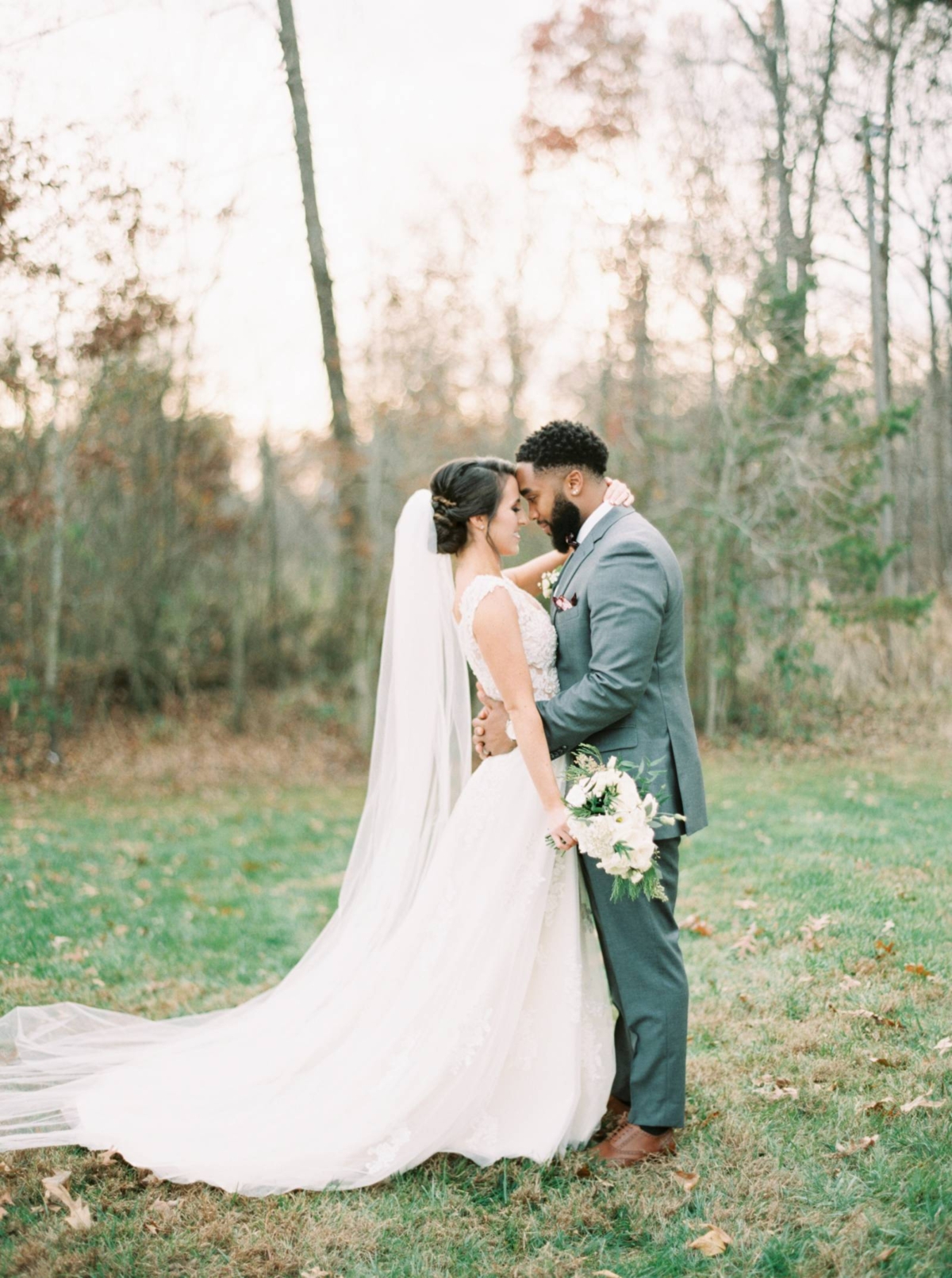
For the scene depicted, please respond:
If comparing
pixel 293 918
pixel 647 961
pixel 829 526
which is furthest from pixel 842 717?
pixel 647 961

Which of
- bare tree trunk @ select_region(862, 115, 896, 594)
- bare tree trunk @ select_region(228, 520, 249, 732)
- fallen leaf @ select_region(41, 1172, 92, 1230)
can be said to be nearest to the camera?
fallen leaf @ select_region(41, 1172, 92, 1230)

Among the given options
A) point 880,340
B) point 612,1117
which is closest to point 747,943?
point 612,1117

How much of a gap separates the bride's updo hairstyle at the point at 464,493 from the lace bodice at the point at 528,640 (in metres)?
0.20

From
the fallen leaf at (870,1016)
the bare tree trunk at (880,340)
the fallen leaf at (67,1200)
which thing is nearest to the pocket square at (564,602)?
the fallen leaf at (870,1016)

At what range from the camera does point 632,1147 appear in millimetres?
3359

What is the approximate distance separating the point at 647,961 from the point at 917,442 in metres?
20.3

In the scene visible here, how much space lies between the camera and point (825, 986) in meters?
4.64

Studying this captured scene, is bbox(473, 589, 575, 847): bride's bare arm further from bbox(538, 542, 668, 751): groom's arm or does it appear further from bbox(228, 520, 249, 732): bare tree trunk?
bbox(228, 520, 249, 732): bare tree trunk

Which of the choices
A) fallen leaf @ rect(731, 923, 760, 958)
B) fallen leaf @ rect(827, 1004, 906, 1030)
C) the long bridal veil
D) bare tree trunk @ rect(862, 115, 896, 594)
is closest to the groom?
the long bridal veil

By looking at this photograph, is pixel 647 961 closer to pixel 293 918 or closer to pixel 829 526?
pixel 293 918

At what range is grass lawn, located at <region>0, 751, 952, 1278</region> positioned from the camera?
9.58 ft

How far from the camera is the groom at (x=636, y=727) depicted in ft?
10.8

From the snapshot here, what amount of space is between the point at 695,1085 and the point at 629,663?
1.70 m

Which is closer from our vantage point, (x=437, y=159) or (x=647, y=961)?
(x=647, y=961)
